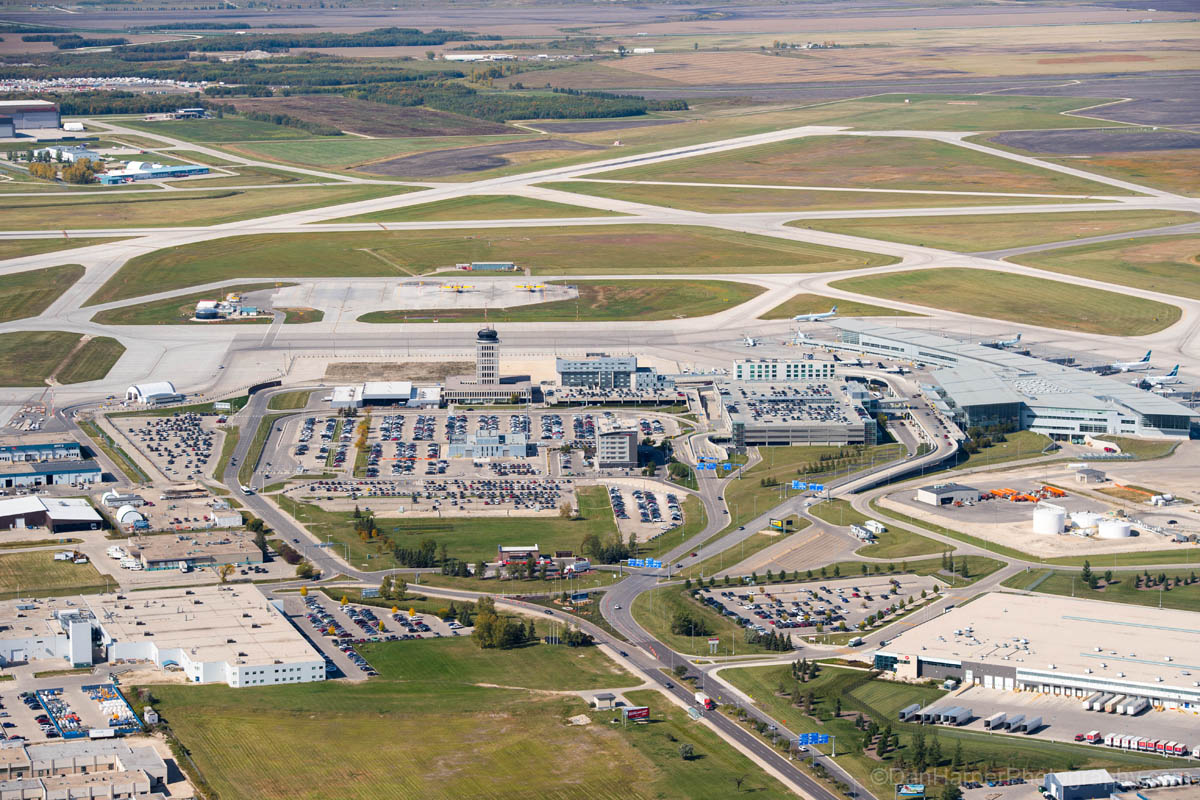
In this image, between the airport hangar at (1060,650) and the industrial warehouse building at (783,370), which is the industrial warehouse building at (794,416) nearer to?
the industrial warehouse building at (783,370)

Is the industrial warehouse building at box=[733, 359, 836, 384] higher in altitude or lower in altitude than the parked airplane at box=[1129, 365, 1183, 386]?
higher

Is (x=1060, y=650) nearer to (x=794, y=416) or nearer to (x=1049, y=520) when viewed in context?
(x=1049, y=520)

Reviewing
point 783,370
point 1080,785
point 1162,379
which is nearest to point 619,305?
point 783,370

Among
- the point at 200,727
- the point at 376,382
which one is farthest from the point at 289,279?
the point at 200,727

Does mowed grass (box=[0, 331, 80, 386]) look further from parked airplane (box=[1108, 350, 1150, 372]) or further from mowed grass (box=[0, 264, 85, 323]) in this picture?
parked airplane (box=[1108, 350, 1150, 372])

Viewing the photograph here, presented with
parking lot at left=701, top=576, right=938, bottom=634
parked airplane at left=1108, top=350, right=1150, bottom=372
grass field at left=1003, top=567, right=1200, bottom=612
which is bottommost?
parking lot at left=701, top=576, right=938, bottom=634

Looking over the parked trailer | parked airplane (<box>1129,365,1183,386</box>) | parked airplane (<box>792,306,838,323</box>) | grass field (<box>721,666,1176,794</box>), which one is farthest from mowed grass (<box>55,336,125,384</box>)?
the parked trailer
